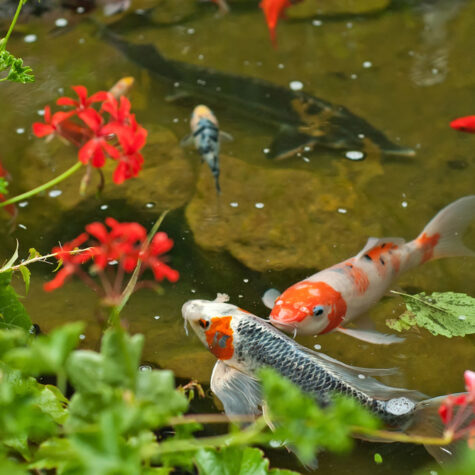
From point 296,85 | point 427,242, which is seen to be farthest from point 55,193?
point 427,242

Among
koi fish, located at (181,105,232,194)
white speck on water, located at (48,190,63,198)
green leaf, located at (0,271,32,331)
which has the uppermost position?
green leaf, located at (0,271,32,331)

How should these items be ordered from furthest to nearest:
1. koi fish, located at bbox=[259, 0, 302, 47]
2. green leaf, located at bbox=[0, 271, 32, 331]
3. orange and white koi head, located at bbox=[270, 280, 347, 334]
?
koi fish, located at bbox=[259, 0, 302, 47], orange and white koi head, located at bbox=[270, 280, 347, 334], green leaf, located at bbox=[0, 271, 32, 331]

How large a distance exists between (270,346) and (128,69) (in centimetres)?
249

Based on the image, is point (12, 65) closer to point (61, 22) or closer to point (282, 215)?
point (282, 215)

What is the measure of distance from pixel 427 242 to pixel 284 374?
919mm

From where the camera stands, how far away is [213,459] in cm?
160

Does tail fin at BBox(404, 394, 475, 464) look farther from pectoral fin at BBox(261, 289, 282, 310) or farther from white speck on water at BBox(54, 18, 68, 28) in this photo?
white speck on water at BBox(54, 18, 68, 28)

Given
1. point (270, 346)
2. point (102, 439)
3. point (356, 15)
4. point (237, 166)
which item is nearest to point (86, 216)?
point (237, 166)

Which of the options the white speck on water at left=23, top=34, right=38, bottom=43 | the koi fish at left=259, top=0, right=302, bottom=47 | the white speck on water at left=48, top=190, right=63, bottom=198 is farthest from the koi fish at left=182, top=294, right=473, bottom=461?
the white speck on water at left=23, top=34, right=38, bottom=43

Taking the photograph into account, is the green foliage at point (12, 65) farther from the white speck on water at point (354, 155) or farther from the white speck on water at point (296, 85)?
the white speck on water at point (296, 85)

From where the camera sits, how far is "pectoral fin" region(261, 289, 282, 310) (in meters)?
2.58

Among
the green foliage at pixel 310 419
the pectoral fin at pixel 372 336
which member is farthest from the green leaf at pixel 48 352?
the pectoral fin at pixel 372 336

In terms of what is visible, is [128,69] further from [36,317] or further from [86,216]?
[36,317]

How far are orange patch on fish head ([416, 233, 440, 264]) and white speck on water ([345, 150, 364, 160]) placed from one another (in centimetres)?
83
